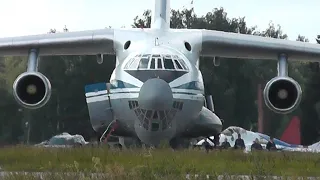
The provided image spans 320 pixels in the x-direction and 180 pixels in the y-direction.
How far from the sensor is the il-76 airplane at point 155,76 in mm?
16469

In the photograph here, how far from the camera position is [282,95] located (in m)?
18.1

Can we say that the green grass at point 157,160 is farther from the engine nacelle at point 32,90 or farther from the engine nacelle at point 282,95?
the engine nacelle at point 282,95

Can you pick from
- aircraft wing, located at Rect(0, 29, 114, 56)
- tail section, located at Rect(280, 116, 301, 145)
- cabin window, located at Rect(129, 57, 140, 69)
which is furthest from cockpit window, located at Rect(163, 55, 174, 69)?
tail section, located at Rect(280, 116, 301, 145)

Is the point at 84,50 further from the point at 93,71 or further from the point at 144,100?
the point at 93,71

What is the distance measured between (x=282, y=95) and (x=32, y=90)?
592 cm

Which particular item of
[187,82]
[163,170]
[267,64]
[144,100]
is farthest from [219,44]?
[267,64]

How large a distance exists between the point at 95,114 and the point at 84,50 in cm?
312

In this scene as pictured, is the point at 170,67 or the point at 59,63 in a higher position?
the point at 170,67

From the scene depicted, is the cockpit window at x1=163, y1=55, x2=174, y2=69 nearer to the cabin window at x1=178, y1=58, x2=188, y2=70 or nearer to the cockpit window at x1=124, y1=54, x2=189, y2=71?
the cockpit window at x1=124, y1=54, x2=189, y2=71

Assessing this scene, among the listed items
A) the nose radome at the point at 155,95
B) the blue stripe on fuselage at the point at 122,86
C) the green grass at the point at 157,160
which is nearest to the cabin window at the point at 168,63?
the blue stripe on fuselage at the point at 122,86

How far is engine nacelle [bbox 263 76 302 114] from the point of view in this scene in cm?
1802

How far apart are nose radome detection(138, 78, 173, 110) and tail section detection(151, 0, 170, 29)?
3.68 metres

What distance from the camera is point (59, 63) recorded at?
37.1 m

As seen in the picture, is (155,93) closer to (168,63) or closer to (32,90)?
(168,63)
